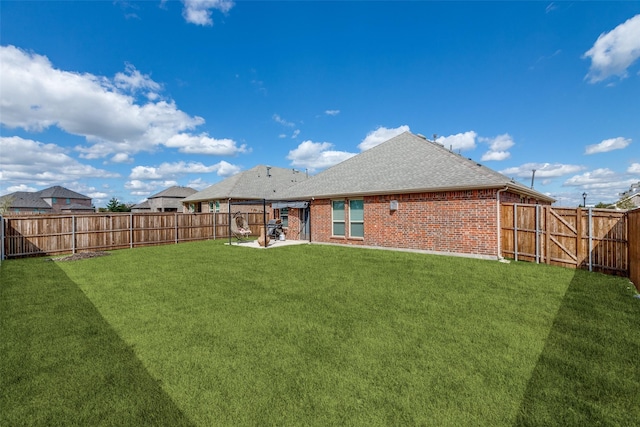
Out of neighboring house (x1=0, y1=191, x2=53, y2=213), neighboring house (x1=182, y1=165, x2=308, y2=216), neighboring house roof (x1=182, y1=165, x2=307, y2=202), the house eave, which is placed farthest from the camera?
neighboring house (x1=0, y1=191, x2=53, y2=213)

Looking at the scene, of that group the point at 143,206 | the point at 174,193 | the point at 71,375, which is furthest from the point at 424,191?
the point at 143,206

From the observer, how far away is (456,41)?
14.5 meters

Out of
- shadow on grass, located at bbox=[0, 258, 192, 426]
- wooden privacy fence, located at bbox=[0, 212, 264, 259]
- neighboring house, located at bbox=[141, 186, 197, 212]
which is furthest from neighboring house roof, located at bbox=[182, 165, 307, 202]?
neighboring house, located at bbox=[141, 186, 197, 212]

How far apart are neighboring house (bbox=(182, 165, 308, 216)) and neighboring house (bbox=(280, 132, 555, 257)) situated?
30.4 feet

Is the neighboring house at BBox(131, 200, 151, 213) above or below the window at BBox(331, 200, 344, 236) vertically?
above

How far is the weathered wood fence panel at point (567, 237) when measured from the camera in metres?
7.68

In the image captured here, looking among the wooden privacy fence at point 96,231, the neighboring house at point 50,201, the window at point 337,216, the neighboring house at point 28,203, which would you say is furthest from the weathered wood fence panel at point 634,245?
the neighboring house at point 28,203

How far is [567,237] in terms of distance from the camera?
28.1 feet

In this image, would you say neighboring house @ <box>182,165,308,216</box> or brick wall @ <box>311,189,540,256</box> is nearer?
brick wall @ <box>311,189,540,256</box>

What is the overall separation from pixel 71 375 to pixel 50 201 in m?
78.4

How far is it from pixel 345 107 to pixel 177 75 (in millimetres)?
11653

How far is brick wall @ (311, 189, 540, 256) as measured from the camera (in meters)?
9.99

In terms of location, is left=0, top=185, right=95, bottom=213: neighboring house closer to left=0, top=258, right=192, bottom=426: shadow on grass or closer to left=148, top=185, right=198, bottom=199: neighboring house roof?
left=148, top=185, right=198, bottom=199: neighboring house roof

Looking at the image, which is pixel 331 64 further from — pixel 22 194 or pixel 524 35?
pixel 22 194
